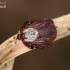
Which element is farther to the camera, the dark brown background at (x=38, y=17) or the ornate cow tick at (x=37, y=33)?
the dark brown background at (x=38, y=17)

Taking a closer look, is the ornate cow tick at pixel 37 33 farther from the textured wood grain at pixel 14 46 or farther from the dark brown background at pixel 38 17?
the dark brown background at pixel 38 17

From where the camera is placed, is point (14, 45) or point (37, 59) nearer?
point (14, 45)

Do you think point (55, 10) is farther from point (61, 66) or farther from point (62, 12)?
point (61, 66)

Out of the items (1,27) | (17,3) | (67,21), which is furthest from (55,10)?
(67,21)

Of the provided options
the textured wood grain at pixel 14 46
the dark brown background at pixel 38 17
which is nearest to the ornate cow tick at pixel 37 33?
the textured wood grain at pixel 14 46

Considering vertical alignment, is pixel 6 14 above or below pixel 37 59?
above

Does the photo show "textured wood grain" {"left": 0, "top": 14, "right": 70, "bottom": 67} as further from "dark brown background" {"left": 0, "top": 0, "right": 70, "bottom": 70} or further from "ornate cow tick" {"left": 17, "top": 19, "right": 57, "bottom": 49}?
"dark brown background" {"left": 0, "top": 0, "right": 70, "bottom": 70}
